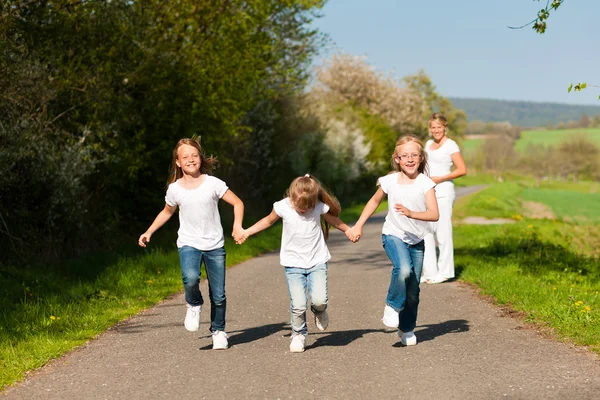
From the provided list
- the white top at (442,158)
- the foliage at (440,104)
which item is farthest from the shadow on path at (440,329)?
the foliage at (440,104)

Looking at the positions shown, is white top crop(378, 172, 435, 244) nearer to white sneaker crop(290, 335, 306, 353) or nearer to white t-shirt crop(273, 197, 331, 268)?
→ white t-shirt crop(273, 197, 331, 268)

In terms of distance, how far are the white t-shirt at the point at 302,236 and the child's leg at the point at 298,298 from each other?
74 millimetres

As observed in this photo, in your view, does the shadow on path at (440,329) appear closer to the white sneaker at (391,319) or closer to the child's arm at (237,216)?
the white sneaker at (391,319)

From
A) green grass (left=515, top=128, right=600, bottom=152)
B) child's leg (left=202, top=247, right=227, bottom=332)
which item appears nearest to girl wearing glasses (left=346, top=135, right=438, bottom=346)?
child's leg (left=202, top=247, right=227, bottom=332)

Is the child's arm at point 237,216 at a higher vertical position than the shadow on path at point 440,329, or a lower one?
higher

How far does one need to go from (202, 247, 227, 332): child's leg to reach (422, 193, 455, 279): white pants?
14.4 feet

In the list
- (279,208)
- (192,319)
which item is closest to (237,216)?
(279,208)

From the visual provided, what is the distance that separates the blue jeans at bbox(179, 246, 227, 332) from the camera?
7133mm

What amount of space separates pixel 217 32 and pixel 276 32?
8.99 meters

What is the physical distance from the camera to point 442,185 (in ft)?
35.8

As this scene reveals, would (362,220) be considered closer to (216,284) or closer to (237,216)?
(237,216)

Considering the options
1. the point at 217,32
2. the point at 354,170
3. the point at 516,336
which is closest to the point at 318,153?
the point at 354,170

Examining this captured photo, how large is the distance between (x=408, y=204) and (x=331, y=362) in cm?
156

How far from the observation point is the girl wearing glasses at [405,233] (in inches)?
278
